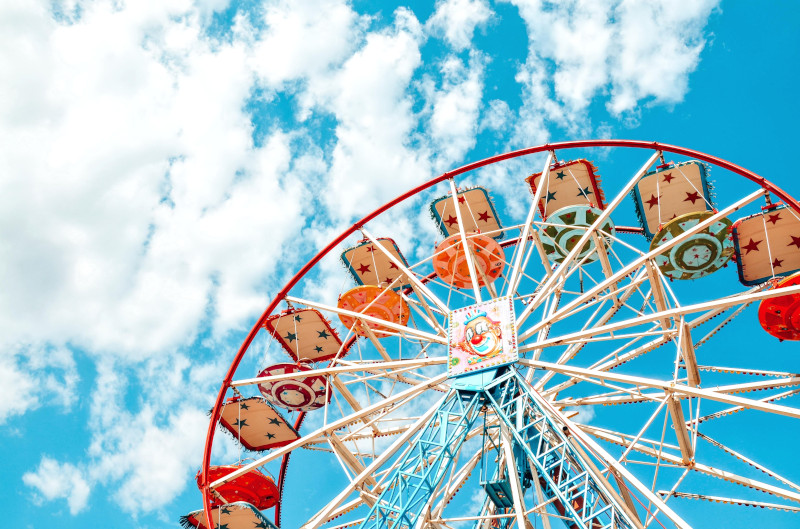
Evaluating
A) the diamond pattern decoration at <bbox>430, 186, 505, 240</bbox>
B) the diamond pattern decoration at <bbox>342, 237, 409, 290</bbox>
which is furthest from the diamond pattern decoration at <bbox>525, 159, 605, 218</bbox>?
the diamond pattern decoration at <bbox>342, 237, 409, 290</bbox>

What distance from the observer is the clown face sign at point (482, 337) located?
13.5 metres

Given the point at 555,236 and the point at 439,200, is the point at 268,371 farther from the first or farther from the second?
the point at 555,236

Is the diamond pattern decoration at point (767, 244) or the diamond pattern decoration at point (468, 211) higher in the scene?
the diamond pattern decoration at point (468, 211)

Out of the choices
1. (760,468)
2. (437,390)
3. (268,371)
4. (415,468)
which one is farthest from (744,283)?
(268,371)

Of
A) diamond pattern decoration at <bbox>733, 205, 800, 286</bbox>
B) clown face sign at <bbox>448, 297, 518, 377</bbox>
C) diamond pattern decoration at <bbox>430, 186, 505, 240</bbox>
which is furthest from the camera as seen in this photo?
diamond pattern decoration at <bbox>430, 186, 505, 240</bbox>

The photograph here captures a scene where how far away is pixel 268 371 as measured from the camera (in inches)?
661

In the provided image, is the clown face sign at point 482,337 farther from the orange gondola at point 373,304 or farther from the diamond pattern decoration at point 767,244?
the diamond pattern decoration at point 767,244

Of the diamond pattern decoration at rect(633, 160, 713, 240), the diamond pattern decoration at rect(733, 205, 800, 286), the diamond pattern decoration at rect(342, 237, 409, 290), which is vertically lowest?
the diamond pattern decoration at rect(733, 205, 800, 286)

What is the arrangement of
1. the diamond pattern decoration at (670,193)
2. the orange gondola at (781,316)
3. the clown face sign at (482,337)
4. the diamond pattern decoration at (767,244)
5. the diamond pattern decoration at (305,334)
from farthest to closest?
the diamond pattern decoration at (305,334) → the diamond pattern decoration at (670,193) → the diamond pattern decoration at (767,244) → the clown face sign at (482,337) → the orange gondola at (781,316)

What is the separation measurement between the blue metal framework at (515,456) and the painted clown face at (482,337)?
511 millimetres

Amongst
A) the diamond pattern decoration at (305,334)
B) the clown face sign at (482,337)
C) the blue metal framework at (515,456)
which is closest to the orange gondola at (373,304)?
the diamond pattern decoration at (305,334)

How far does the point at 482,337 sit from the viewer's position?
1400 cm

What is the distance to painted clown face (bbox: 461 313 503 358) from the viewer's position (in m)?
13.7

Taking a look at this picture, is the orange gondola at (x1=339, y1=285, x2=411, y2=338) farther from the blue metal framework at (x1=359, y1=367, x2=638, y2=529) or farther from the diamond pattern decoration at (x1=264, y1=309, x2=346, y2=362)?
the blue metal framework at (x1=359, y1=367, x2=638, y2=529)
